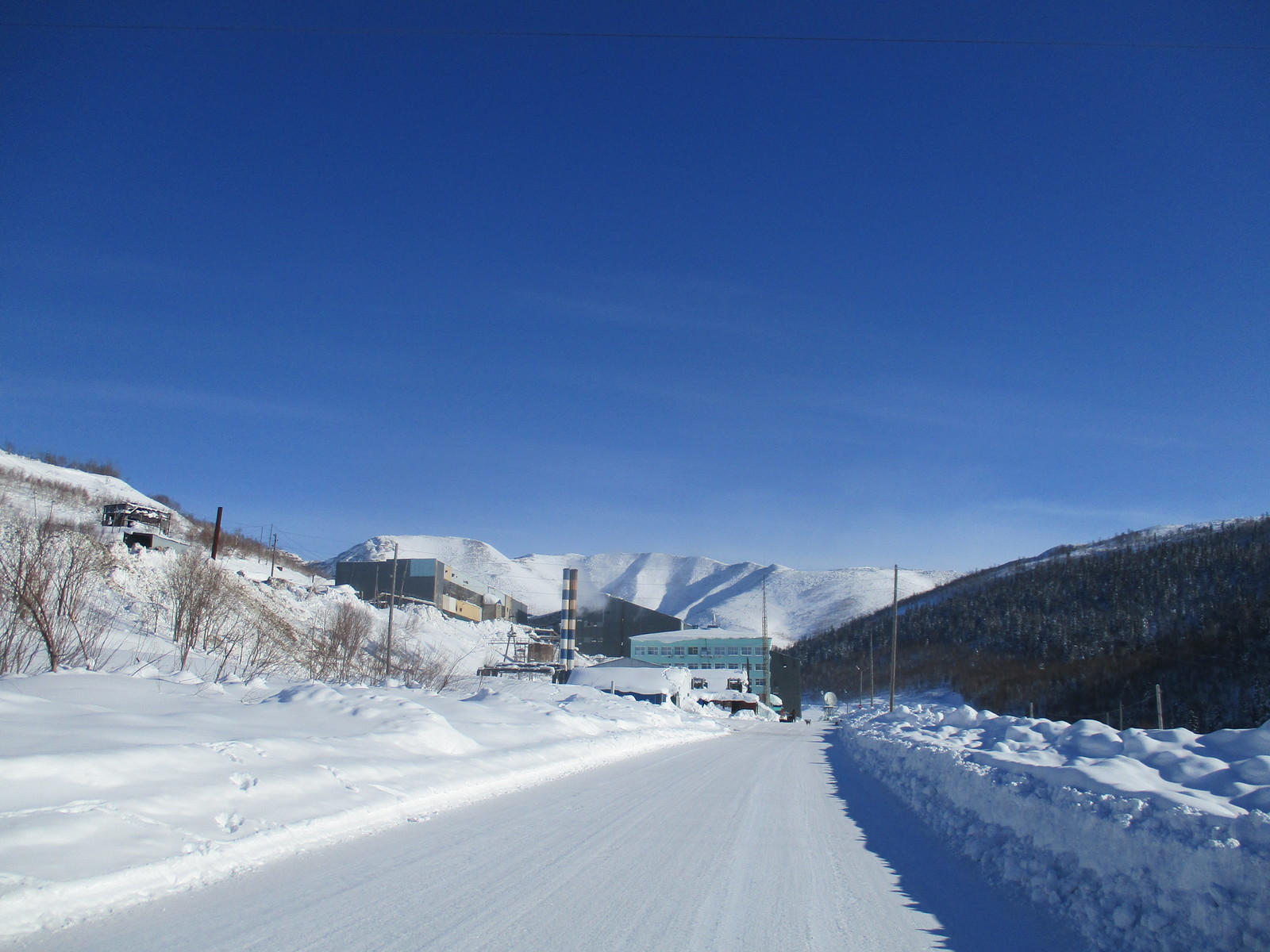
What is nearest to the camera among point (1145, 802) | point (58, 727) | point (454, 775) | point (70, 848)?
point (70, 848)

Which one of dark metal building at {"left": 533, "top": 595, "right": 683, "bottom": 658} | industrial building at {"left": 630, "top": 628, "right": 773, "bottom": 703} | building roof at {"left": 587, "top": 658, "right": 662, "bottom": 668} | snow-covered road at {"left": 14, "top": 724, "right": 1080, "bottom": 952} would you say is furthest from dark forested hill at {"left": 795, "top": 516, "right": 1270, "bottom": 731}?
snow-covered road at {"left": 14, "top": 724, "right": 1080, "bottom": 952}

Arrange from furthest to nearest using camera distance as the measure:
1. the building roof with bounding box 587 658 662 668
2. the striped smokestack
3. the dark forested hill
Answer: the striped smokestack < the building roof with bounding box 587 658 662 668 < the dark forested hill

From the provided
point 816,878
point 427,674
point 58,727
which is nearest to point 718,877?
point 816,878

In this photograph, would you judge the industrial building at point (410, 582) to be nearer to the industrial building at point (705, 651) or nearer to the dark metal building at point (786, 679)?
the industrial building at point (705, 651)

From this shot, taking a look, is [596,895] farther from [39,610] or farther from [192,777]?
[39,610]

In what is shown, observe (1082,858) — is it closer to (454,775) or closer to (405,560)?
(454,775)

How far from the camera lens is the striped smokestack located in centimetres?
8244

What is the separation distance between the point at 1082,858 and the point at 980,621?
135246 mm

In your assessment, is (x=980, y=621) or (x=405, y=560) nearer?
(x=405, y=560)

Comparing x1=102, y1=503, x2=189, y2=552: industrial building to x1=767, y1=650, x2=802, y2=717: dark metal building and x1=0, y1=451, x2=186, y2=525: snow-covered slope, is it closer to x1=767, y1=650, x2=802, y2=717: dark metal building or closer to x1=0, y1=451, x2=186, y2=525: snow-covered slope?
x1=0, y1=451, x2=186, y2=525: snow-covered slope

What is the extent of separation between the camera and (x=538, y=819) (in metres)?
8.57

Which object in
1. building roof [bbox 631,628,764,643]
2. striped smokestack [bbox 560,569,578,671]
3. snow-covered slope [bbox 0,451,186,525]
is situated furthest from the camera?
building roof [bbox 631,628,764,643]

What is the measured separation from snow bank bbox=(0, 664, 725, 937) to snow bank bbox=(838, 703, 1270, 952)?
5716mm

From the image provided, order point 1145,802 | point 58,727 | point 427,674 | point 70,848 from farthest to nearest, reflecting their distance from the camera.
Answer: point 427,674, point 58,727, point 1145,802, point 70,848
